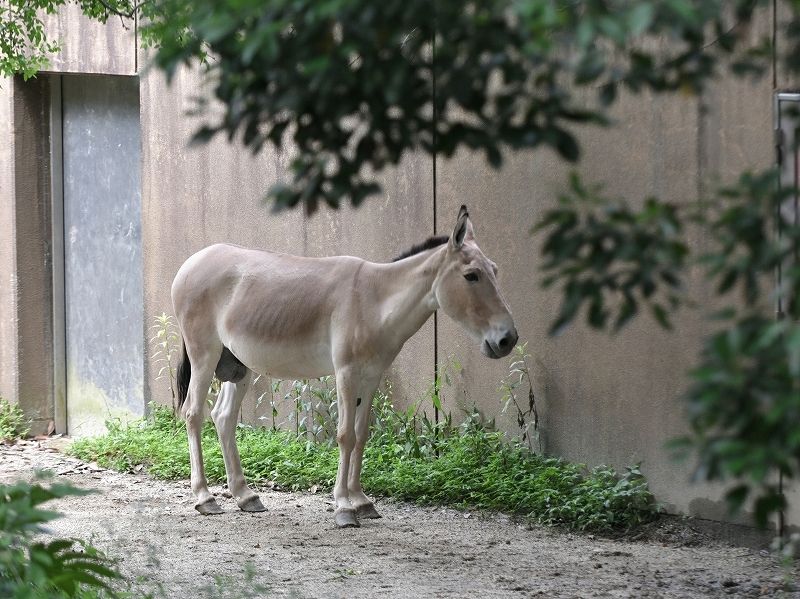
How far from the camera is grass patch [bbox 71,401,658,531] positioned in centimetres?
616

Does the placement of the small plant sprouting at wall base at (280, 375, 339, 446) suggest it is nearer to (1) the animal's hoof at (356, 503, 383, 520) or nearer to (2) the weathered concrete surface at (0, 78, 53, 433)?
(1) the animal's hoof at (356, 503, 383, 520)

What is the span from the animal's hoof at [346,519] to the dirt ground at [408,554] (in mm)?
68

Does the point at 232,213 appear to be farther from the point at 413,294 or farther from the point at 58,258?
the point at 413,294

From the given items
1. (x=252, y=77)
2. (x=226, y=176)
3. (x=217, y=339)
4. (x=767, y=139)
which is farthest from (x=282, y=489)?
(x=252, y=77)

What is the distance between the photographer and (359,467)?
664cm

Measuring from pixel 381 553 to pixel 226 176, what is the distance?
522 cm

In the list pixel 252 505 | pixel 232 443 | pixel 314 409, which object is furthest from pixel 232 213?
pixel 252 505

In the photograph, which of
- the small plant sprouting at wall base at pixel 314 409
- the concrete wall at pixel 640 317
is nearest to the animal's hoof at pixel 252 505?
the small plant sprouting at wall base at pixel 314 409

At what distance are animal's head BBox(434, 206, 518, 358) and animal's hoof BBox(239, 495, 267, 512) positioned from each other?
1976 mm

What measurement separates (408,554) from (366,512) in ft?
3.11

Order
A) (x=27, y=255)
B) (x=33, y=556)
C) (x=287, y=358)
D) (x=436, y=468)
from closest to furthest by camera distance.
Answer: (x=33, y=556), (x=287, y=358), (x=436, y=468), (x=27, y=255)

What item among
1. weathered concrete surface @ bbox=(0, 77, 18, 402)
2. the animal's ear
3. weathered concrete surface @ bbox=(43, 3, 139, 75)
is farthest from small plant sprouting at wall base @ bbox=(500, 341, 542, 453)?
weathered concrete surface @ bbox=(0, 77, 18, 402)

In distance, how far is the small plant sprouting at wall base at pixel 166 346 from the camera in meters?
10.2

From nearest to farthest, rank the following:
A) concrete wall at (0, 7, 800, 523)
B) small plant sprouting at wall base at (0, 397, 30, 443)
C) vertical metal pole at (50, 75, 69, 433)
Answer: concrete wall at (0, 7, 800, 523) → small plant sprouting at wall base at (0, 397, 30, 443) → vertical metal pole at (50, 75, 69, 433)
